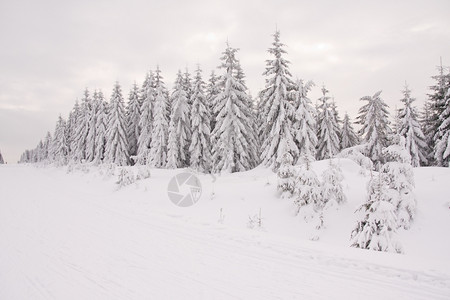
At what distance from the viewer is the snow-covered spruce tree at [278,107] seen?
23375mm

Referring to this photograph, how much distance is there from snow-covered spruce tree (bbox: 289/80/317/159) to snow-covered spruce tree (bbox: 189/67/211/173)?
32.5ft

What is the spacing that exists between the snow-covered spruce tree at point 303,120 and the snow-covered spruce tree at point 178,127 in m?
13.3

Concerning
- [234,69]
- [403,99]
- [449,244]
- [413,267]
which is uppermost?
[234,69]

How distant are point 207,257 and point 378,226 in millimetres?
4436

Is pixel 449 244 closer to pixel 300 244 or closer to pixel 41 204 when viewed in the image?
pixel 300 244

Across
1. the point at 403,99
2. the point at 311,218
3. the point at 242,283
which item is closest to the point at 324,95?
the point at 403,99

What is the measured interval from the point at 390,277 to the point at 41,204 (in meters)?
12.8

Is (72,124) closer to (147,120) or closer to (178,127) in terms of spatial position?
(147,120)

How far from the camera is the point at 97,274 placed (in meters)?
4.89

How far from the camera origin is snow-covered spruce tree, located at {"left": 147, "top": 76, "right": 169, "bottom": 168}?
106 feet

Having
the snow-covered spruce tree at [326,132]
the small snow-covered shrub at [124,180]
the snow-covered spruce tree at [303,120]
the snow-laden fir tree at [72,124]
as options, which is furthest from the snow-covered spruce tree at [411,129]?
the snow-laden fir tree at [72,124]

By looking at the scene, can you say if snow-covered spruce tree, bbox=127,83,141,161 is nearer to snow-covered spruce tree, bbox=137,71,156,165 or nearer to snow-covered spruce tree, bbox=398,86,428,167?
snow-covered spruce tree, bbox=137,71,156,165

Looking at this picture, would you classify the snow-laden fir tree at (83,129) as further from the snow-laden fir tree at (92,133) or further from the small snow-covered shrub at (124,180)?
the small snow-covered shrub at (124,180)

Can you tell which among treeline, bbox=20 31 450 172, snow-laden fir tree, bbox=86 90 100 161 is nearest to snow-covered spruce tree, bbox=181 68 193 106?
treeline, bbox=20 31 450 172
